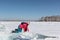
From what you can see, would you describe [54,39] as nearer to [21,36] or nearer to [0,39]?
[21,36]

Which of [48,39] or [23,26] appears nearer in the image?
[48,39]

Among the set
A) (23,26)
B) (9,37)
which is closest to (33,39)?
(9,37)

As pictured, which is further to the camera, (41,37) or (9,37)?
(41,37)

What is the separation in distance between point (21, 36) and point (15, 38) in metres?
0.17

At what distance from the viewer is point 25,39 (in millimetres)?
5145

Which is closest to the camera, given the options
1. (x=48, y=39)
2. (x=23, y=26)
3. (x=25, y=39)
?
(x=25, y=39)

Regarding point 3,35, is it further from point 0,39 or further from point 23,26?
point 23,26

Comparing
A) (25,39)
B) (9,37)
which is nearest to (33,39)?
(25,39)

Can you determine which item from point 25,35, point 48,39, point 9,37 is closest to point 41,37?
point 48,39

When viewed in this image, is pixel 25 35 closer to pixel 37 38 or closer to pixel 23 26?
pixel 37 38

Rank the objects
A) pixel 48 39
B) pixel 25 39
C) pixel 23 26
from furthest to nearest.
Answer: pixel 23 26
pixel 48 39
pixel 25 39

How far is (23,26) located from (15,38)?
1599 millimetres

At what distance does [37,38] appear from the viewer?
5.46 meters

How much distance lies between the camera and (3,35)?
545 centimetres
